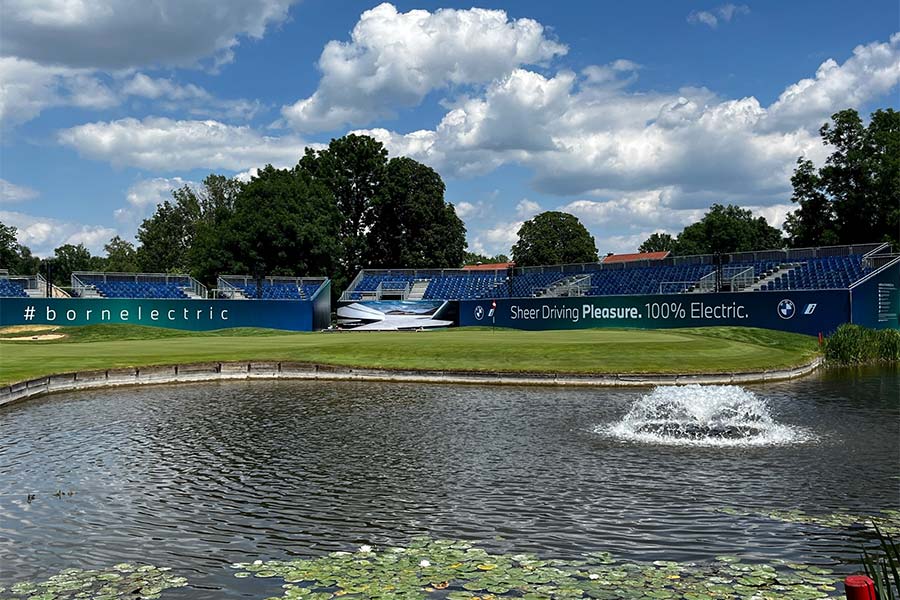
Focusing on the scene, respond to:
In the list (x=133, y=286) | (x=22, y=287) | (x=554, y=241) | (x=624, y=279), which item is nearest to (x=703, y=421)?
(x=624, y=279)

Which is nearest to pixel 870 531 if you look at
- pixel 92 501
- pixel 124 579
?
pixel 124 579

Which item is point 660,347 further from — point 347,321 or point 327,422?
point 347,321

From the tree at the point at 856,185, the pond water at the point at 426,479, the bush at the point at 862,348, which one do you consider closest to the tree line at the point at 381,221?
the tree at the point at 856,185

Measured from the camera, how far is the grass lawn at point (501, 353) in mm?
38969

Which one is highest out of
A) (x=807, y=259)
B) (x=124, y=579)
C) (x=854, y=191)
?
(x=854, y=191)

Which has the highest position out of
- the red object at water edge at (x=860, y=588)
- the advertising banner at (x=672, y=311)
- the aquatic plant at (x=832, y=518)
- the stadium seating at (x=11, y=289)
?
the stadium seating at (x=11, y=289)

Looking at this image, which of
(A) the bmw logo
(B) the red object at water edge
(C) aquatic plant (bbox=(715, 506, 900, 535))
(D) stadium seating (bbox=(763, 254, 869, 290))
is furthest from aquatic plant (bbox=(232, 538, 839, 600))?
(D) stadium seating (bbox=(763, 254, 869, 290))

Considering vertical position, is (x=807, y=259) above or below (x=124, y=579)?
above

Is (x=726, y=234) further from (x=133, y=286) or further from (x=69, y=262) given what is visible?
(x=69, y=262)

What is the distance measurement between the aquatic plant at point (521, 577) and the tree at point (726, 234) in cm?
13732

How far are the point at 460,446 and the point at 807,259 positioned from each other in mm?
54702

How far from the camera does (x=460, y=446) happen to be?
816 inches

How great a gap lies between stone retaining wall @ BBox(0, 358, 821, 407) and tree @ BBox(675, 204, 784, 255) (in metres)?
106

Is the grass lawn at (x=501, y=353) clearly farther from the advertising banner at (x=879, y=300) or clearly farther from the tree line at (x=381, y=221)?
the tree line at (x=381, y=221)
